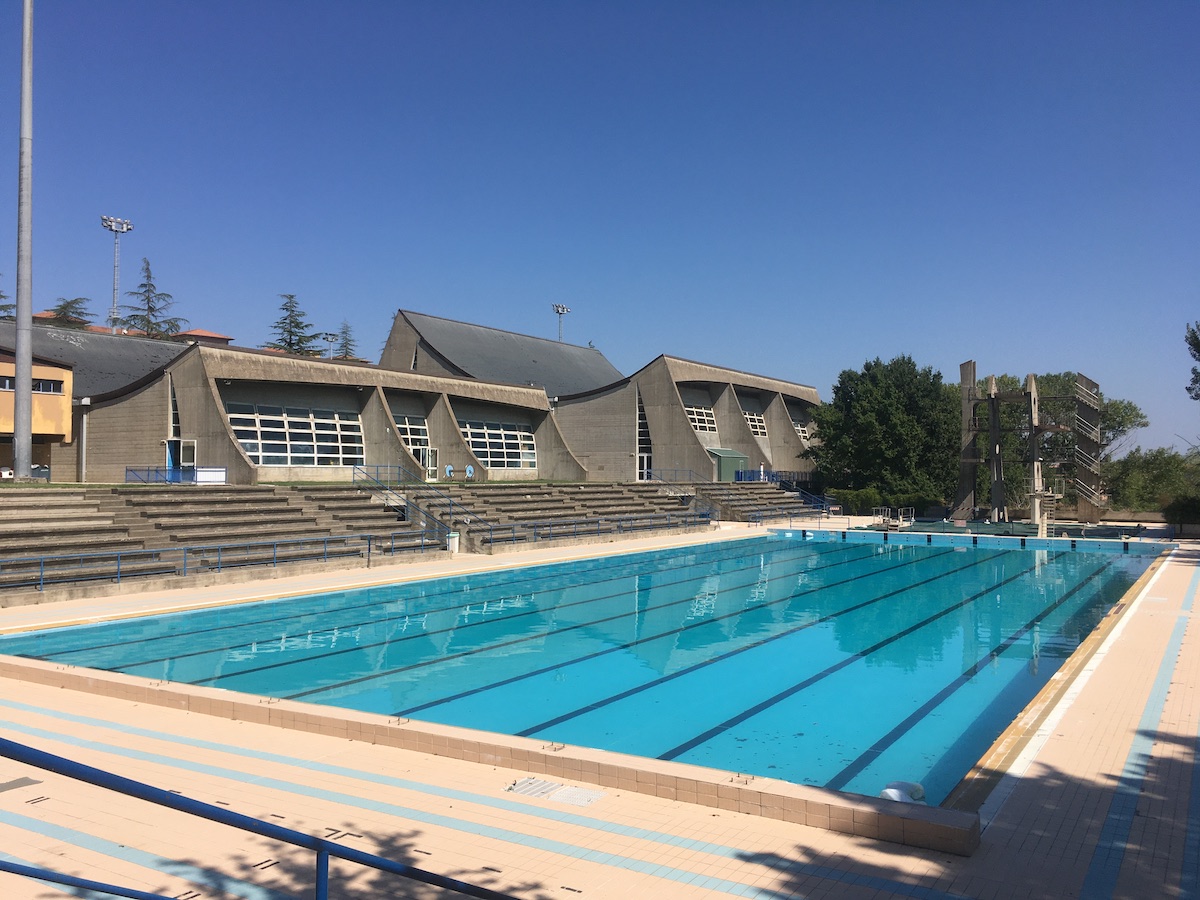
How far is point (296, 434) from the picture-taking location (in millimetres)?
27578

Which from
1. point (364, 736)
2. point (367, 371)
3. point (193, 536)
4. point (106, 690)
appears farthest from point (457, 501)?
point (364, 736)

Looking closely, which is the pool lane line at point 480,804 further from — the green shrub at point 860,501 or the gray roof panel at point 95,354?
the green shrub at point 860,501

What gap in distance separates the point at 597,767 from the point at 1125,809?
10.6 feet

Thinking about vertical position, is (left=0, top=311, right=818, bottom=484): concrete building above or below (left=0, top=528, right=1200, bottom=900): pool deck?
above

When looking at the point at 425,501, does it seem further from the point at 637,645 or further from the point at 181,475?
the point at 637,645

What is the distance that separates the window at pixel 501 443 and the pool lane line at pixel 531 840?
2732 centimetres

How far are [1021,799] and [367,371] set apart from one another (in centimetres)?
2624

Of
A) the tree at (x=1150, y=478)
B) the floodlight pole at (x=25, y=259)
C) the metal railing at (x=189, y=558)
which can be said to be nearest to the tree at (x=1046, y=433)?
the tree at (x=1150, y=478)

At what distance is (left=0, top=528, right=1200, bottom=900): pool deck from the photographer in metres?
4.28

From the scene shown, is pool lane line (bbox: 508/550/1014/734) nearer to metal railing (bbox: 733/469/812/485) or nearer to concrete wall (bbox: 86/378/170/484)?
concrete wall (bbox: 86/378/170/484)

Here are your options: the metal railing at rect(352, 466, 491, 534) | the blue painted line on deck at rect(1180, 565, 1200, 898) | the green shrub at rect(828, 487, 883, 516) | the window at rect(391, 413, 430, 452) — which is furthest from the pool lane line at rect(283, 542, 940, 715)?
the green shrub at rect(828, 487, 883, 516)

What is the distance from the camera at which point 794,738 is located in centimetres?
815

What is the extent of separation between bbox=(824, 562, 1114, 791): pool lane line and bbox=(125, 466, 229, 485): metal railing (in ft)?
62.4

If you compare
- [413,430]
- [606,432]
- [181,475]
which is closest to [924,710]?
[181,475]
